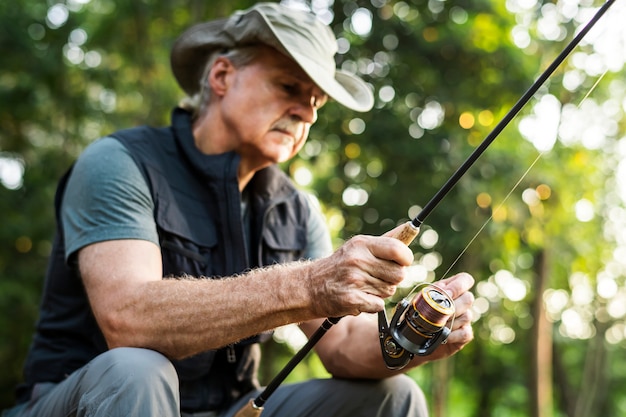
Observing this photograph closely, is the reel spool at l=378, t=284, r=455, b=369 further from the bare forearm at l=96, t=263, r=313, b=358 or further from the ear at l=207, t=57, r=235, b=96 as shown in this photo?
the ear at l=207, t=57, r=235, b=96

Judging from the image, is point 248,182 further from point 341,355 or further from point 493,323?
point 493,323

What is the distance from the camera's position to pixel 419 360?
2488 millimetres

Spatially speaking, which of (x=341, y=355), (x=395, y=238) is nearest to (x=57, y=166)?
(x=341, y=355)

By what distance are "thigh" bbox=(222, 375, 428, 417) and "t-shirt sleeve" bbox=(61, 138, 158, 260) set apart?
81 cm

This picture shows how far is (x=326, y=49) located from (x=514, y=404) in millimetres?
19683

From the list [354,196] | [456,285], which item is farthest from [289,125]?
[354,196]

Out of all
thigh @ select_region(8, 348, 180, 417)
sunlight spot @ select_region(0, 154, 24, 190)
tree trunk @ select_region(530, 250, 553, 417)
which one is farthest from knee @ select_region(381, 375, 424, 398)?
sunlight spot @ select_region(0, 154, 24, 190)

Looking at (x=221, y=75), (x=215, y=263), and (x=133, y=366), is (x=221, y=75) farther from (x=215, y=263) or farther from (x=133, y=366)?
(x=133, y=366)

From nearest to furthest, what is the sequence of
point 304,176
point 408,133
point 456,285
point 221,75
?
point 456,285, point 221,75, point 408,133, point 304,176

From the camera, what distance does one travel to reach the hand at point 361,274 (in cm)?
194

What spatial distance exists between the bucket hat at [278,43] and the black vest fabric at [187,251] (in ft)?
1.43

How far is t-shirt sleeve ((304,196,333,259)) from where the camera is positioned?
123 inches

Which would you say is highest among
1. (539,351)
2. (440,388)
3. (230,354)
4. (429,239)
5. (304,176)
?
(230,354)

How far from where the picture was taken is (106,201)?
2.39 m
